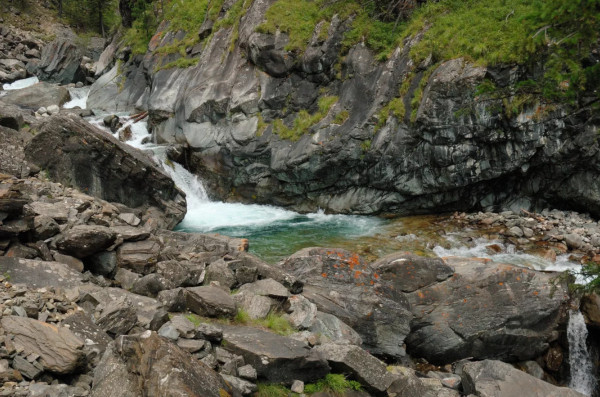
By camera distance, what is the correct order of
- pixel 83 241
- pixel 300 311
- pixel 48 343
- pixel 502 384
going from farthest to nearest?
pixel 83 241 < pixel 300 311 < pixel 502 384 < pixel 48 343

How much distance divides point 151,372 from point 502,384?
762 cm

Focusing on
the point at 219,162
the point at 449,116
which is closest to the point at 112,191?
the point at 219,162

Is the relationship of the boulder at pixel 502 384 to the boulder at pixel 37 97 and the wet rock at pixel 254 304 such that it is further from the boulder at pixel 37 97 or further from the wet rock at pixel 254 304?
the boulder at pixel 37 97

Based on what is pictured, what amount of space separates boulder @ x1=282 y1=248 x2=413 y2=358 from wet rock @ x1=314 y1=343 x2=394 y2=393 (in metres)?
2.51

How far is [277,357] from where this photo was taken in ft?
23.4

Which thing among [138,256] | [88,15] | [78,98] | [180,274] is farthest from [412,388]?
[88,15]

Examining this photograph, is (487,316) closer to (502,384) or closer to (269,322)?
(502,384)

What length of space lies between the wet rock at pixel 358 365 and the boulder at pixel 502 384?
2.67 meters

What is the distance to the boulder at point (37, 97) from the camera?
3141 cm

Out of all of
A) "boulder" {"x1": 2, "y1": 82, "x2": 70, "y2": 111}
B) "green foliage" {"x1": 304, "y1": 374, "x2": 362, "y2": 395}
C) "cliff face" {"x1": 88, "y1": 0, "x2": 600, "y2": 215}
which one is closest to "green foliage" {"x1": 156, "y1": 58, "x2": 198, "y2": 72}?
"cliff face" {"x1": 88, "y1": 0, "x2": 600, "y2": 215}

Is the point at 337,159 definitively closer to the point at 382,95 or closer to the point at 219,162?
the point at 382,95

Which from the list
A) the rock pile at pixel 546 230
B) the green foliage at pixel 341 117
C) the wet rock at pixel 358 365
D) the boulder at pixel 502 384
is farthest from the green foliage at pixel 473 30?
the wet rock at pixel 358 365

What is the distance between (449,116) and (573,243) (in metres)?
7.26

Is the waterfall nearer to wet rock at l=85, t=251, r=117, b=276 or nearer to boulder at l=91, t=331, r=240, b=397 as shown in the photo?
boulder at l=91, t=331, r=240, b=397
